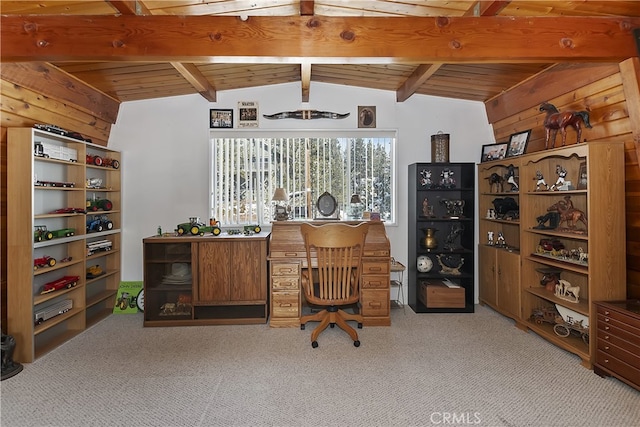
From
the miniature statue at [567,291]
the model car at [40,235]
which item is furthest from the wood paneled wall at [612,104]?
the model car at [40,235]

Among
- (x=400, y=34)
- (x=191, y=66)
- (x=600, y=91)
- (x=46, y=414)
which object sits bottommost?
(x=46, y=414)

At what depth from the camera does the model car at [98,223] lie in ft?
11.5

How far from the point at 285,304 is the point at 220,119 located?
2.43 meters

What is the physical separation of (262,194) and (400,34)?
2.50 metres

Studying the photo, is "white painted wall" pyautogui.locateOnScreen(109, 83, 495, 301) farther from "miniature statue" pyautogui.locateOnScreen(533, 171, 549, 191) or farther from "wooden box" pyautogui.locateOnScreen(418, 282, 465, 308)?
"miniature statue" pyautogui.locateOnScreen(533, 171, 549, 191)

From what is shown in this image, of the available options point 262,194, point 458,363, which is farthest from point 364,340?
point 262,194

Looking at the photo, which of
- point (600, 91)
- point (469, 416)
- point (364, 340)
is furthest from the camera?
point (364, 340)

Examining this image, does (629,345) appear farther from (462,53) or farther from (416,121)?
(416,121)

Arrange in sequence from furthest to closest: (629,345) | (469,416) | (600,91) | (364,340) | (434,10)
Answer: (364,340) < (600,91) < (434,10) < (629,345) < (469,416)

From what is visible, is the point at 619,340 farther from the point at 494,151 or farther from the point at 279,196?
the point at 279,196

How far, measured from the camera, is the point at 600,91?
2.60m

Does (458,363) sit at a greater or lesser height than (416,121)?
lesser

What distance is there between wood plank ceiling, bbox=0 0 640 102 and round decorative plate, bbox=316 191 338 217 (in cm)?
125

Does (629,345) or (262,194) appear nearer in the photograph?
(629,345)
